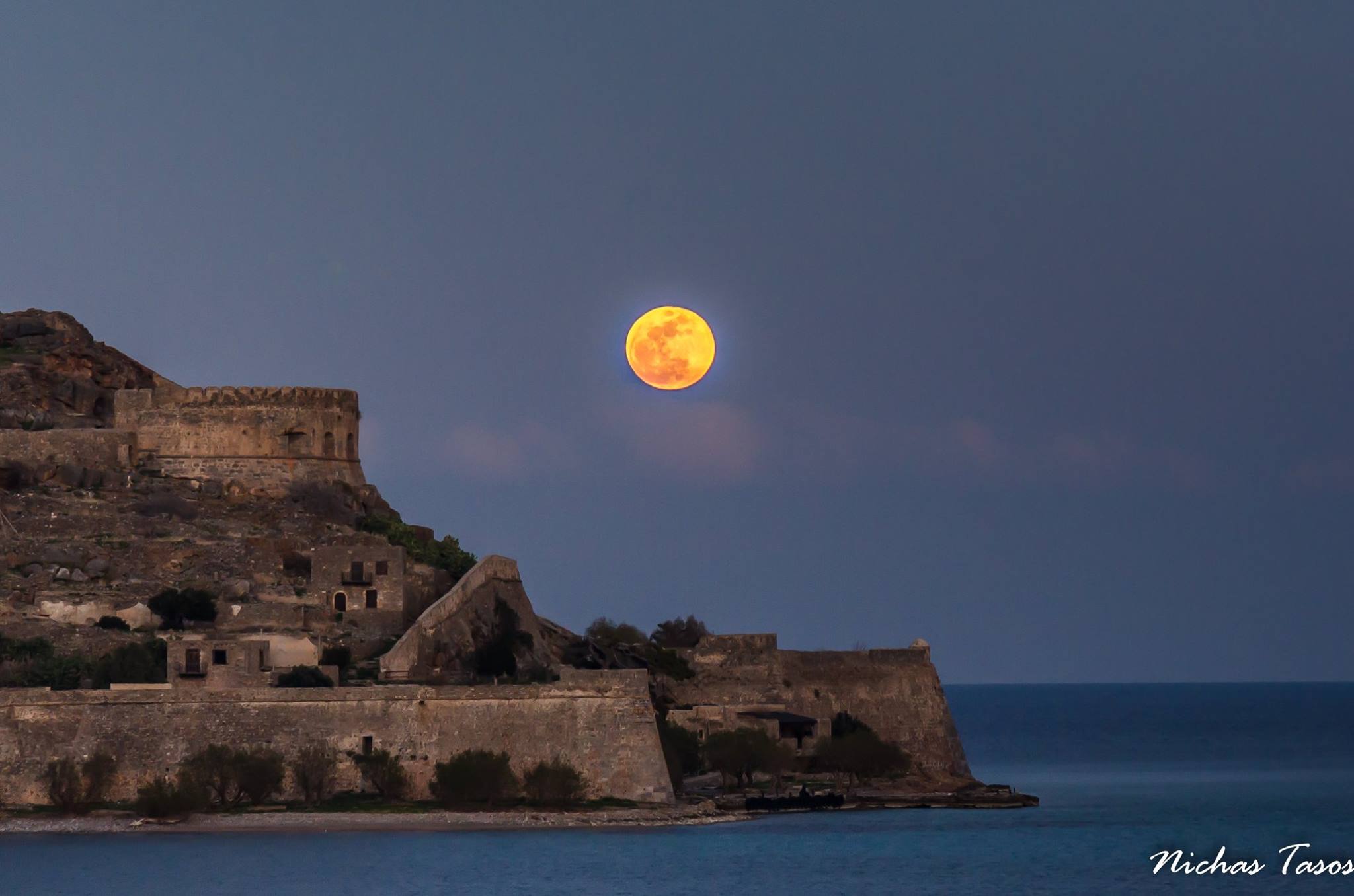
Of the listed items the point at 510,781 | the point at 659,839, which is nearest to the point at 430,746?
the point at 510,781

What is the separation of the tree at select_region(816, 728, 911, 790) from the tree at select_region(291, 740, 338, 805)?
15.0m

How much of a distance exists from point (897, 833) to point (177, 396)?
75.7ft

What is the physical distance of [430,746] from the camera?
55.5 meters

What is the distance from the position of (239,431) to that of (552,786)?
1777cm

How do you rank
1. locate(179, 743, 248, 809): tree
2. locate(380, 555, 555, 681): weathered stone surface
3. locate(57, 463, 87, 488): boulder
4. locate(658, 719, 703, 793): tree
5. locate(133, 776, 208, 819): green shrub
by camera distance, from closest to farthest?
locate(133, 776, 208, 819): green shrub, locate(179, 743, 248, 809): tree, locate(380, 555, 555, 681): weathered stone surface, locate(658, 719, 703, 793): tree, locate(57, 463, 87, 488): boulder

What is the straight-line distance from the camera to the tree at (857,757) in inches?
2591

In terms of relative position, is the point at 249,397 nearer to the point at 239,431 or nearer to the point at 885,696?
the point at 239,431

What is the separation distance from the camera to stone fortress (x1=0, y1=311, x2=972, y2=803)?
5547cm

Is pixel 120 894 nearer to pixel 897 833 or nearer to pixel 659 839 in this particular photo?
pixel 659 839

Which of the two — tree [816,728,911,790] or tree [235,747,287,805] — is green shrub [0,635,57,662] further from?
tree [816,728,911,790]

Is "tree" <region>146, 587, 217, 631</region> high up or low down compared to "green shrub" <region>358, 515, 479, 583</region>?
down

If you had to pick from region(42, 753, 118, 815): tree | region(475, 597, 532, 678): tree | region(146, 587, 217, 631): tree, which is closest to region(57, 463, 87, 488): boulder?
region(146, 587, 217, 631): tree

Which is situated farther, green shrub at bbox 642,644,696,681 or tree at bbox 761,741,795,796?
green shrub at bbox 642,644,696,681

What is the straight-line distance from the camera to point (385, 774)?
55062mm
